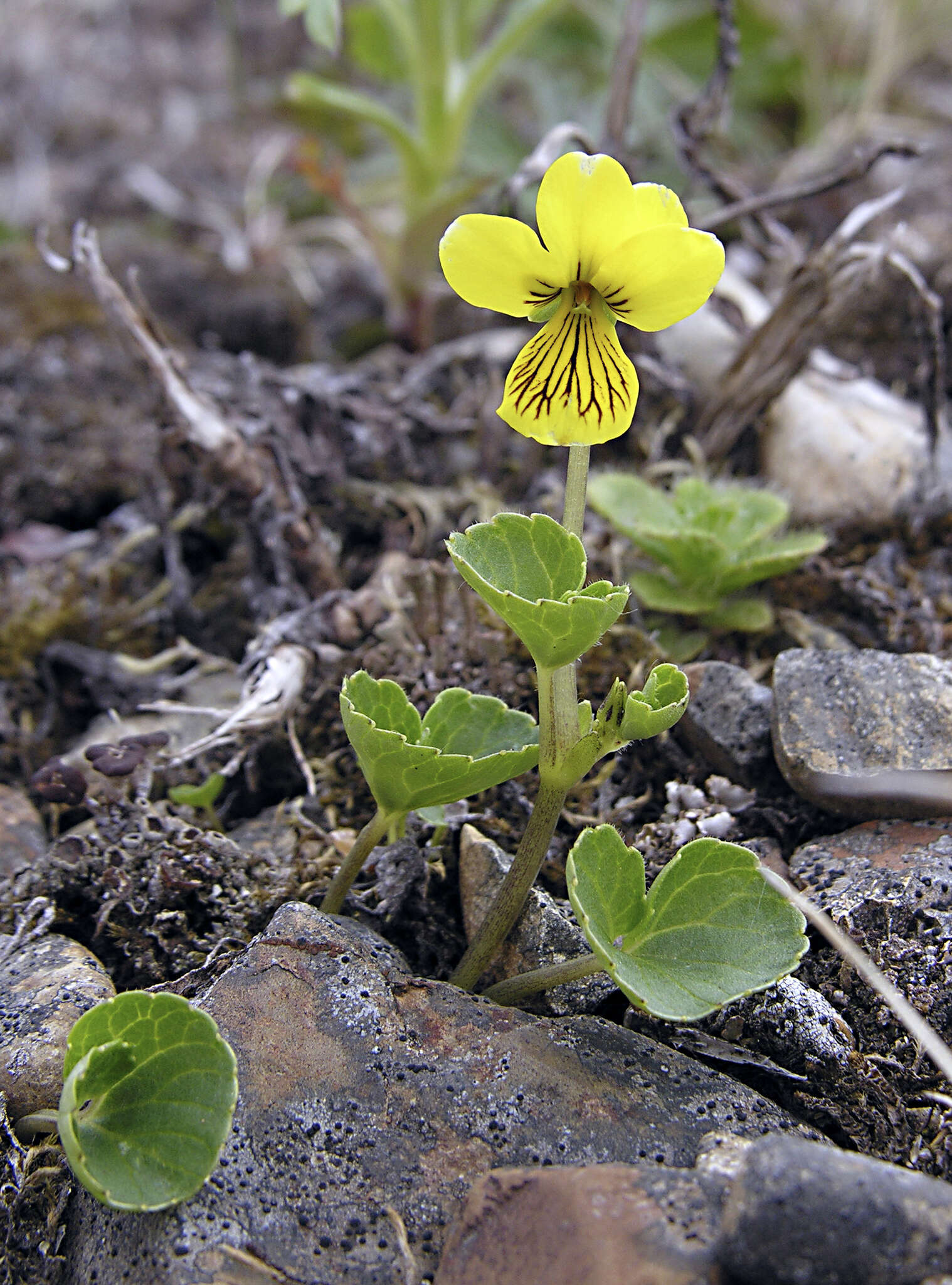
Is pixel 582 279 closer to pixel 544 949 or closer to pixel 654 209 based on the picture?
pixel 654 209

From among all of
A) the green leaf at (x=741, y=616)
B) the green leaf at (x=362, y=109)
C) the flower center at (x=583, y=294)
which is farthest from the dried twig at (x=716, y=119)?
the flower center at (x=583, y=294)

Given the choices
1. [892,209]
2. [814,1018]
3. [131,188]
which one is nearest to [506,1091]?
[814,1018]

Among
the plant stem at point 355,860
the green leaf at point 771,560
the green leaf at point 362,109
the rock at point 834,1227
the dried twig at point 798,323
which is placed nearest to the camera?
the rock at point 834,1227

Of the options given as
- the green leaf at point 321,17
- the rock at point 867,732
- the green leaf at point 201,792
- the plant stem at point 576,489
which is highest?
the green leaf at point 321,17

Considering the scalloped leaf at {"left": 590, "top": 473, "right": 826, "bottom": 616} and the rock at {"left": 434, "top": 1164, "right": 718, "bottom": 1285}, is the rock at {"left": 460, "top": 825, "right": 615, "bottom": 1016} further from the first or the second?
the scalloped leaf at {"left": 590, "top": 473, "right": 826, "bottom": 616}

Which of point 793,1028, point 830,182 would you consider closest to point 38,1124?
point 793,1028

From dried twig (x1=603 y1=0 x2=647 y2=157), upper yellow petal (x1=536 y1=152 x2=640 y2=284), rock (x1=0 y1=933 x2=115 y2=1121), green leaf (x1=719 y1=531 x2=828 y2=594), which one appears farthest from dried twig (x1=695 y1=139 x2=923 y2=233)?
rock (x1=0 y1=933 x2=115 y2=1121)

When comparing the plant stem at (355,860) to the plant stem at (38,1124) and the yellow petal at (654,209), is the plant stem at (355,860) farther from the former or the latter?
the yellow petal at (654,209)
